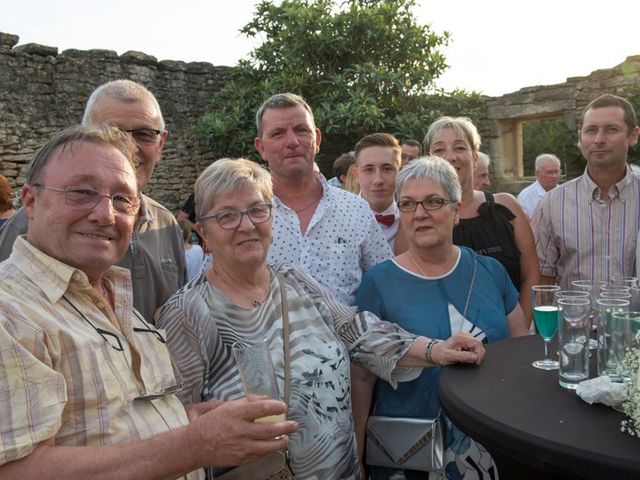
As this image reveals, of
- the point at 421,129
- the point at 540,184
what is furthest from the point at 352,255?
the point at 421,129

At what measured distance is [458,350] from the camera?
2.23 meters

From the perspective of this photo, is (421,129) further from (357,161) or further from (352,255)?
(352,255)

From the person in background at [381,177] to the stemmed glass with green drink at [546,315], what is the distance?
77.6 inches

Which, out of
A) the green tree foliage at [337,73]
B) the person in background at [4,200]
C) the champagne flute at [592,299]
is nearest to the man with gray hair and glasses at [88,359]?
the champagne flute at [592,299]

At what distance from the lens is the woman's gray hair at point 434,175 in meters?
2.61

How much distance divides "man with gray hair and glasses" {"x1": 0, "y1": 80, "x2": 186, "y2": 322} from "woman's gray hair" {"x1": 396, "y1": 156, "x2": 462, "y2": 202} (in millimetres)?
1093

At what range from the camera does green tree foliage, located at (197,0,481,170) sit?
1029 centimetres

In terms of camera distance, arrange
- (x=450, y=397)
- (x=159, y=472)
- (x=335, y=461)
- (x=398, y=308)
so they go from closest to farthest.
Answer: (x=159, y=472) < (x=450, y=397) < (x=335, y=461) < (x=398, y=308)

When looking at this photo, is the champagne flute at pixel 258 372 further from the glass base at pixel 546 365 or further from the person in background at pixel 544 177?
the person in background at pixel 544 177

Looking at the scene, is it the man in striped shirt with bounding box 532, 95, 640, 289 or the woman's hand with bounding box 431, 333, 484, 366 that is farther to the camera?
the man in striped shirt with bounding box 532, 95, 640, 289

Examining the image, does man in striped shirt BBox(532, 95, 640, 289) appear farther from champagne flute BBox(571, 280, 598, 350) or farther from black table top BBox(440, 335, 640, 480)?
black table top BBox(440, 335, 640, 480)

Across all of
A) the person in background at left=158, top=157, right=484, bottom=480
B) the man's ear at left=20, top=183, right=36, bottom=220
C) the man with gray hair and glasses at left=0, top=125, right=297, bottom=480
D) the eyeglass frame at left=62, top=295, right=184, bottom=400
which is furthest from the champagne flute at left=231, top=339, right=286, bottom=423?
the man's ear at left=20, top=183, right=36, bottom=220

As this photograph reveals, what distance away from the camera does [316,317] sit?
7.18ft

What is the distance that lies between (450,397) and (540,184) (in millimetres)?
7054
